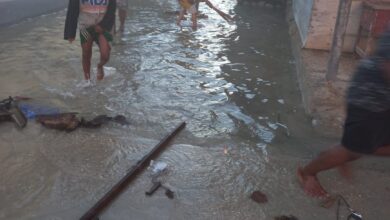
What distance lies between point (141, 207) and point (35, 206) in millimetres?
881

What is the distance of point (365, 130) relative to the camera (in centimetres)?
303

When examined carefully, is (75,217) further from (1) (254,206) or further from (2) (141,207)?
(1) (254,206)

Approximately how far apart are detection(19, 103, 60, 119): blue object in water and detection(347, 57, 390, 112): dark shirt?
3670 mm

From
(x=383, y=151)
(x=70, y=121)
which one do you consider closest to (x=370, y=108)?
(x=383, y=151)

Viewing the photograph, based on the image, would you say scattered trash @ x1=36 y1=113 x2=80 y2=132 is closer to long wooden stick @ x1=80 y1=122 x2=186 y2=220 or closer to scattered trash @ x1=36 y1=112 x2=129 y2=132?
scattered trash @ x1=36 y1=112 x2=129 y2=132

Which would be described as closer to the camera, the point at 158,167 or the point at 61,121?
the point at 158,167

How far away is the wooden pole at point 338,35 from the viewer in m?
5.52

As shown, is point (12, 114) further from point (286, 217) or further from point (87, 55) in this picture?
point (286, 217)

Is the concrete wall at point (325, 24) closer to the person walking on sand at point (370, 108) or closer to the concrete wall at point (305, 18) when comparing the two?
the concrete wall at point (305, 18)

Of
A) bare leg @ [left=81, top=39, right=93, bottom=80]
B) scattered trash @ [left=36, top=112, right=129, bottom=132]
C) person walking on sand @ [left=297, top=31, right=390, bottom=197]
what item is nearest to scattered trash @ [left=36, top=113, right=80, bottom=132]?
scattered trash @ [left=36, top=112, right=129, bottom=132]

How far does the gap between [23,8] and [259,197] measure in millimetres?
9452

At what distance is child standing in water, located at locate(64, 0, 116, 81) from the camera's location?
5984 millimetres

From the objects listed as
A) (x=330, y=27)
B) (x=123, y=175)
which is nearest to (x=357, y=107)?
(x=123, y=175)

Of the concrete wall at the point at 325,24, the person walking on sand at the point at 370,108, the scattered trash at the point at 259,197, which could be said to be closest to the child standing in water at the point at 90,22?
the scattered trash at the point at 259,197
